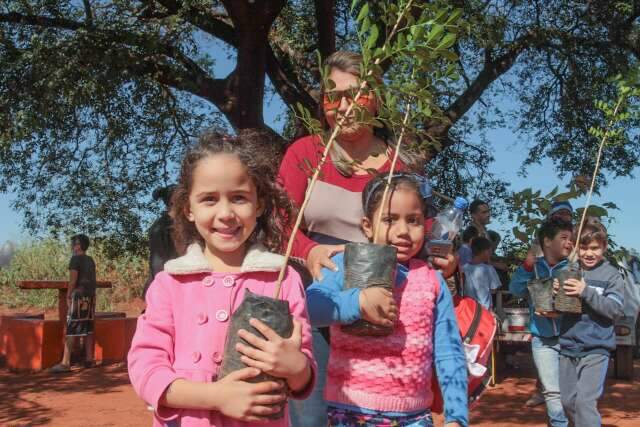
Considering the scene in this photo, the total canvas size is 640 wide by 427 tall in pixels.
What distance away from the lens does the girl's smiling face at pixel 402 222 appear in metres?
2.46

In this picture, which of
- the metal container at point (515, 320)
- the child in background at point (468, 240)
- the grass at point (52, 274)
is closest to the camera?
the child in background at point (468, 240)

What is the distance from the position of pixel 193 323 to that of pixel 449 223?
1404mm

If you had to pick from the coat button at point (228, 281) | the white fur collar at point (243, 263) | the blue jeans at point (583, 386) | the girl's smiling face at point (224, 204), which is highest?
the girl's smiling face at point (224, 204)

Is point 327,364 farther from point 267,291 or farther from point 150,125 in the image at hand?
point 150,125

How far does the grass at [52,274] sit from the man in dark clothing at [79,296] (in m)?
8.38

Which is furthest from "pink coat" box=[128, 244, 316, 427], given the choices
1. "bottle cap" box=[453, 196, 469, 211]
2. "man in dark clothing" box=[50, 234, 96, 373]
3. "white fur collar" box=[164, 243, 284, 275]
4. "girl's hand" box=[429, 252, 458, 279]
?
"man in dark clothing" box=[50, 234, 96, 373]

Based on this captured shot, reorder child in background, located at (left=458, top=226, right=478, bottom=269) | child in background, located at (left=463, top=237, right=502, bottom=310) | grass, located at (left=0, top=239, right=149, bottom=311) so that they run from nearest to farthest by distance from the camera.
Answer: child in background, located at (left=458, top=226, right=478, bottom=269) < child in background, located at (left=463, top=237, right=502, bottom=310) < grass, located at (left=0, top=239, right=149, bottom=311)

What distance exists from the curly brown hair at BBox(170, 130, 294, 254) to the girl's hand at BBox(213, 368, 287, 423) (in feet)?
1.86

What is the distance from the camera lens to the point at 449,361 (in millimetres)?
2373

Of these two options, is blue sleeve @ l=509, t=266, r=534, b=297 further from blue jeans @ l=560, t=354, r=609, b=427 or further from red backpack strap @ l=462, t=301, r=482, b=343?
red backpack strap @ l=462, t=301, r=482, b=343

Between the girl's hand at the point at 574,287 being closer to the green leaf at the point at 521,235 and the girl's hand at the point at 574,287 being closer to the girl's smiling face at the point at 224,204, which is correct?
the green leaf at the point at 521,235

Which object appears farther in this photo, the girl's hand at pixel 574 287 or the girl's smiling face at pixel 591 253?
the girl's smiling face at pixel 591 253

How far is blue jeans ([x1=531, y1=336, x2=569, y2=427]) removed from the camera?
485 centimetres

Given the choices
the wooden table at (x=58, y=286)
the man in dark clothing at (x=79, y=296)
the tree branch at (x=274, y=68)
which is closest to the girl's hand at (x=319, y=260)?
the tree branch at (x=274, y=68)
